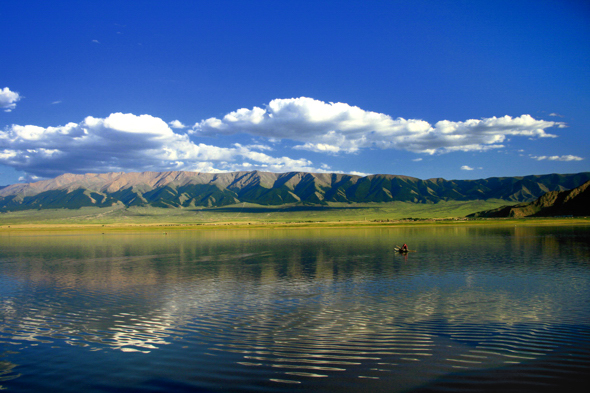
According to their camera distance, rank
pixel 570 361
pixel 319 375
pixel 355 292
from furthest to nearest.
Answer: pixel 355 292 → pixel 570 361 → pixel 319 375

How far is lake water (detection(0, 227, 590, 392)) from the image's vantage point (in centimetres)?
1415

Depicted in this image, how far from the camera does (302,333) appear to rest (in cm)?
2011

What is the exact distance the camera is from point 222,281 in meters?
39.3

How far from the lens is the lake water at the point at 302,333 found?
557 inches

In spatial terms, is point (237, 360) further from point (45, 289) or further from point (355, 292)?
point (45, 289)

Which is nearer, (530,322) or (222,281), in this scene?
(530,322)

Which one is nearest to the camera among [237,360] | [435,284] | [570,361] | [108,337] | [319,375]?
[319,375]

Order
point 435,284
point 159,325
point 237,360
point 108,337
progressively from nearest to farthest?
point 237,360 < point 108,337 < point 159,325 < point 435,284

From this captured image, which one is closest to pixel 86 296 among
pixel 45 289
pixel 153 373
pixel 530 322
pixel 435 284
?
pixel 45 289

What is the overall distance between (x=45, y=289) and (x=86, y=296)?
7.12m

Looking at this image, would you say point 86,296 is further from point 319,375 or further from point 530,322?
point 530,322

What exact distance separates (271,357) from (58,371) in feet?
29.6

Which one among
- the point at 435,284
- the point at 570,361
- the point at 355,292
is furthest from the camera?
the point at 435,284

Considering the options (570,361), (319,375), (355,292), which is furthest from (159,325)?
(570,361)
